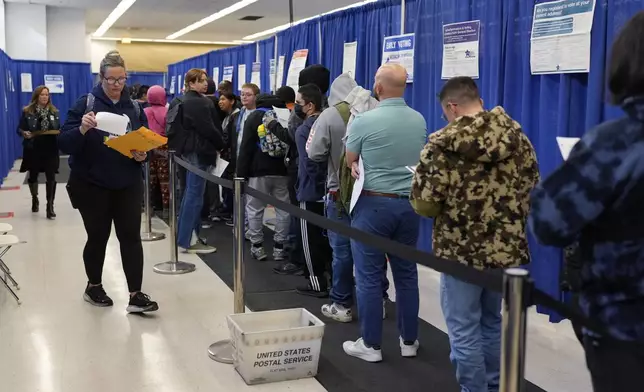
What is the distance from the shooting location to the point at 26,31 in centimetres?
1591

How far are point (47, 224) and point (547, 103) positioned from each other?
203 inches

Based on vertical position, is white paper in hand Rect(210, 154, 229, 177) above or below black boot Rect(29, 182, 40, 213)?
above

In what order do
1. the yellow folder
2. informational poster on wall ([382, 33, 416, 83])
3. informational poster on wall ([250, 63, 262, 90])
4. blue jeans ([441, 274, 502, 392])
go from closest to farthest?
blue jeans ([441, 274, 502, 392]) → the yellow folder → informational poster on wall ([382, 33, 416, 83]) → informational poster on wall ([250, 63, 262, 90])

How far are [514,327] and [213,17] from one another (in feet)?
55.5

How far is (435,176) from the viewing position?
238 centimetres

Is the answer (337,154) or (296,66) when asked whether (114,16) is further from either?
(337,154)

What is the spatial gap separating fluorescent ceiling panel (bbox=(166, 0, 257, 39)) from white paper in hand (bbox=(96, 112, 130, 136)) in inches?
466

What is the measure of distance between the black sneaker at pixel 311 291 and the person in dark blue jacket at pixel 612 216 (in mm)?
3076

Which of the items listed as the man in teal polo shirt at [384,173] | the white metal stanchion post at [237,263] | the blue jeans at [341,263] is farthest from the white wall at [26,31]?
the man in teal polo shirt at [384,173]

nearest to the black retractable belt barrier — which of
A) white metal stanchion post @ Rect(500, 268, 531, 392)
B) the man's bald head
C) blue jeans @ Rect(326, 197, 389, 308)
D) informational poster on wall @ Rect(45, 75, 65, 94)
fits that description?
white metal stanchion post @ Rect(500, 268, 531, 392)

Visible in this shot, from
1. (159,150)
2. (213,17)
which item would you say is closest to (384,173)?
(159,150)

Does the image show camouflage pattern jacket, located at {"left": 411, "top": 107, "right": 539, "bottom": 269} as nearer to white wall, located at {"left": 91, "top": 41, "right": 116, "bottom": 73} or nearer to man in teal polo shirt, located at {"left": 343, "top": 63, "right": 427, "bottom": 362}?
man in teal polo shirt, located at {"left": 343, "top": 63, "right": 427, "bottom": 362}

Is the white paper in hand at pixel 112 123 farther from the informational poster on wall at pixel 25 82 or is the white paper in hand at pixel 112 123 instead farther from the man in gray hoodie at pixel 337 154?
the informational poster on wall at pixel 25 82

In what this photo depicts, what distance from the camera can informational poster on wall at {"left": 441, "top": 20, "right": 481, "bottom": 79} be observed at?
430 cm
